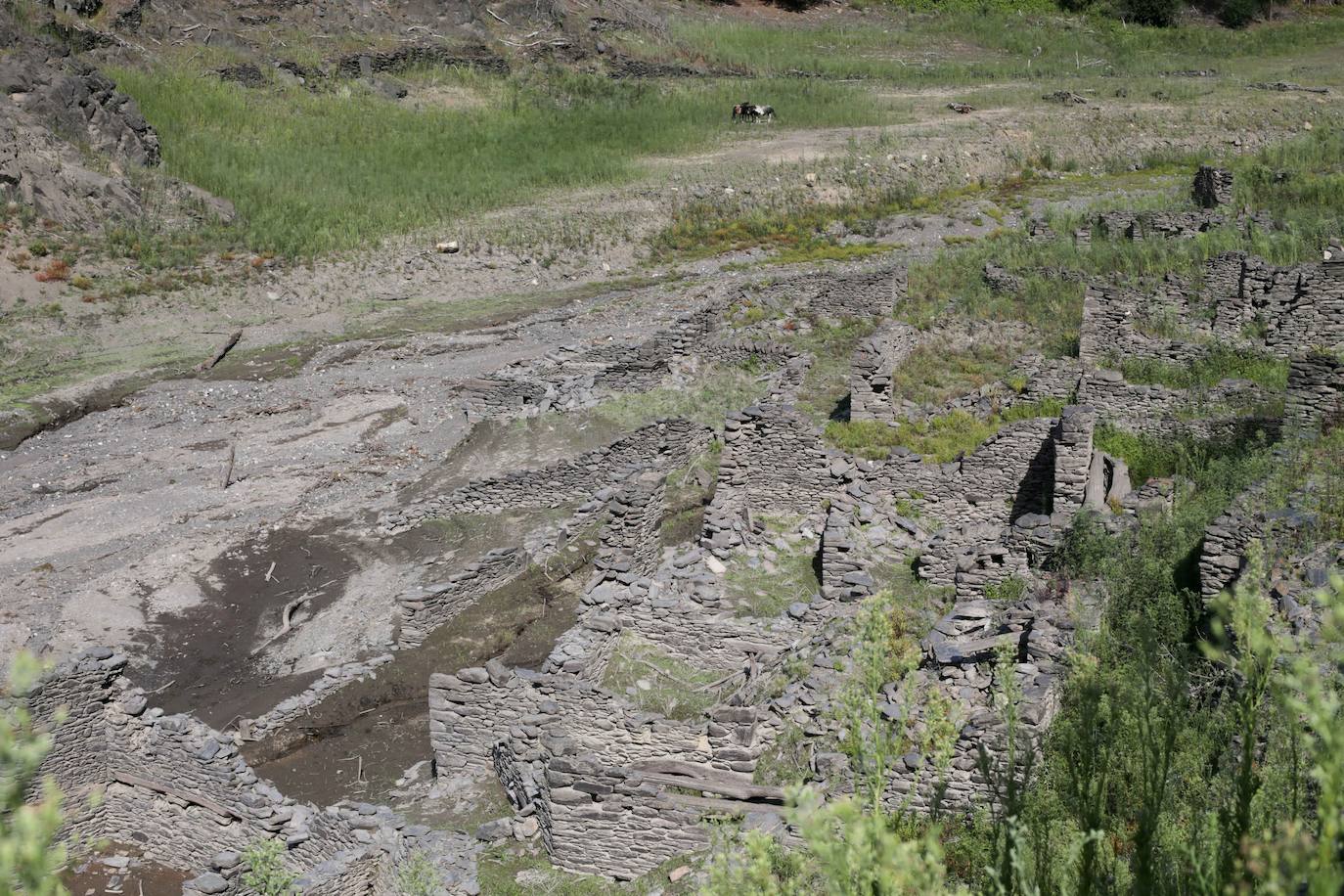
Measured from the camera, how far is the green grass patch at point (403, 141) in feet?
130

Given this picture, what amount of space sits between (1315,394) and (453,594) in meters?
11.5

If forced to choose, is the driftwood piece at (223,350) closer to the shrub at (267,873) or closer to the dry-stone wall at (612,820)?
the shrub at (267,873)

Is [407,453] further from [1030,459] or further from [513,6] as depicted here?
[513,6]

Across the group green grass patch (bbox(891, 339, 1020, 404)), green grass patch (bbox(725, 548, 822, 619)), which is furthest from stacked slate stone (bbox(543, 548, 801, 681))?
green grass patch (bbox(891, 339, 1020, 404))

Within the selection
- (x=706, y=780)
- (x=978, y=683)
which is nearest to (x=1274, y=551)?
(x=978, y=683)

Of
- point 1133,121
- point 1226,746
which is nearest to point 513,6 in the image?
point 1133,121

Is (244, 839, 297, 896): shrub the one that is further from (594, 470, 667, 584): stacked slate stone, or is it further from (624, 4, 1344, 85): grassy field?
(624, 4, 1344, 85): grassy field

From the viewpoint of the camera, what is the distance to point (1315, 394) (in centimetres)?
1584

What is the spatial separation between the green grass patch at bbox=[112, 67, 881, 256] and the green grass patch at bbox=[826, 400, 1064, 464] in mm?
21819

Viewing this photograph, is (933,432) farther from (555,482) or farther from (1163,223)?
(1163,223)

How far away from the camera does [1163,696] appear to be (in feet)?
33.0

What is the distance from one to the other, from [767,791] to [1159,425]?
31.2 feet

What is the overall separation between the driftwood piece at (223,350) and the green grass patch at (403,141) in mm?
5271

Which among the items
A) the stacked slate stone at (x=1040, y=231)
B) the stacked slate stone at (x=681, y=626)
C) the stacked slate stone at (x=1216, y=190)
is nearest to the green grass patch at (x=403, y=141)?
the stacked slate stone at (x=1040, y=231)
